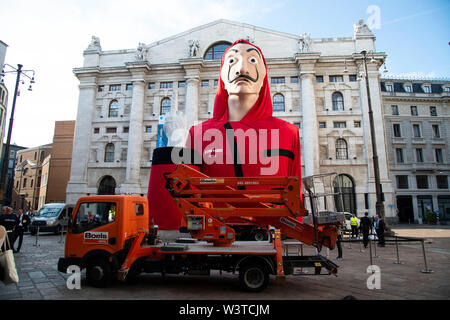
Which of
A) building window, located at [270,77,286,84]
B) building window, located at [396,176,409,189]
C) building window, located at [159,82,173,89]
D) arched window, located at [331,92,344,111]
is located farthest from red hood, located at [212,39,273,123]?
building window, located at [396,176,409,189]

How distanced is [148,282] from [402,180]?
3526 cm

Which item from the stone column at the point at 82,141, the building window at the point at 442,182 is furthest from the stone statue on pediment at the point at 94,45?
the building window at the point at 442,182

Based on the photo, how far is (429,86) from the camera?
119 feet

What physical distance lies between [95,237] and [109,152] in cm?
2458

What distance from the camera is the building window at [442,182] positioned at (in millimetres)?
32188

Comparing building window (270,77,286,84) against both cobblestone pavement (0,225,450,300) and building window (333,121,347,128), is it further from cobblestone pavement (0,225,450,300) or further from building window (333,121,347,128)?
cobblestone pavement (0,225,450,300)

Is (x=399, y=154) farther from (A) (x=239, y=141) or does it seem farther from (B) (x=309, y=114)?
(A) (x=239, y=141)

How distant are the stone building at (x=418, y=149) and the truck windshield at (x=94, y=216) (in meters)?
33.9

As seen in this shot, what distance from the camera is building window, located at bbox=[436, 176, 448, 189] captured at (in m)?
32.2

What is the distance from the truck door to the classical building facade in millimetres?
20783

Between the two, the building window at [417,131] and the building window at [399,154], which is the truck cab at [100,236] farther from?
the building window at [417,131]

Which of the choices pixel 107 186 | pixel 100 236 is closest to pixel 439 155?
pixel 107 186
